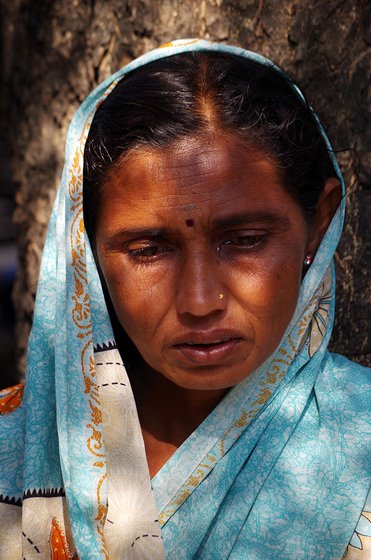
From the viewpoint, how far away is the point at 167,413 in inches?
89.0

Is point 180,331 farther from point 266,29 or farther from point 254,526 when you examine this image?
point 266,29

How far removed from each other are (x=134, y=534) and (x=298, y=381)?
0.57 meters

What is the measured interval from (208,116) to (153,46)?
1075 mm

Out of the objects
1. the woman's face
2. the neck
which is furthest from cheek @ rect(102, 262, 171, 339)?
the neck

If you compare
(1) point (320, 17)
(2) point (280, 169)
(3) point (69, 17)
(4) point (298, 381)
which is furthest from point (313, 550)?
(3) point (69, 17)

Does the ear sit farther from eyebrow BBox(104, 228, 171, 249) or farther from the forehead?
eyebrow BBox(104, 228, 171, 249)

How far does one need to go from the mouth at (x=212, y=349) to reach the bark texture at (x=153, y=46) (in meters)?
0.84

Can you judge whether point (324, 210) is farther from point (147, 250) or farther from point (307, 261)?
point (147, 250)

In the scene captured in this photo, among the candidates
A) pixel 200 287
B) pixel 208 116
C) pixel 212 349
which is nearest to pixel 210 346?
pixel 212 349

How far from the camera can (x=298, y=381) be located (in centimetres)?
214

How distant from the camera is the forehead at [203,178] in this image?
189 cm

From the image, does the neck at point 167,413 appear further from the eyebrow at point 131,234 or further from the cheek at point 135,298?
the eyebrow at point 131,234

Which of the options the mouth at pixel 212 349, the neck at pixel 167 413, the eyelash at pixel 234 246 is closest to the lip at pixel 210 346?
the mouth at pixel 212 349

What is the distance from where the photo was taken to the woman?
1.90m
